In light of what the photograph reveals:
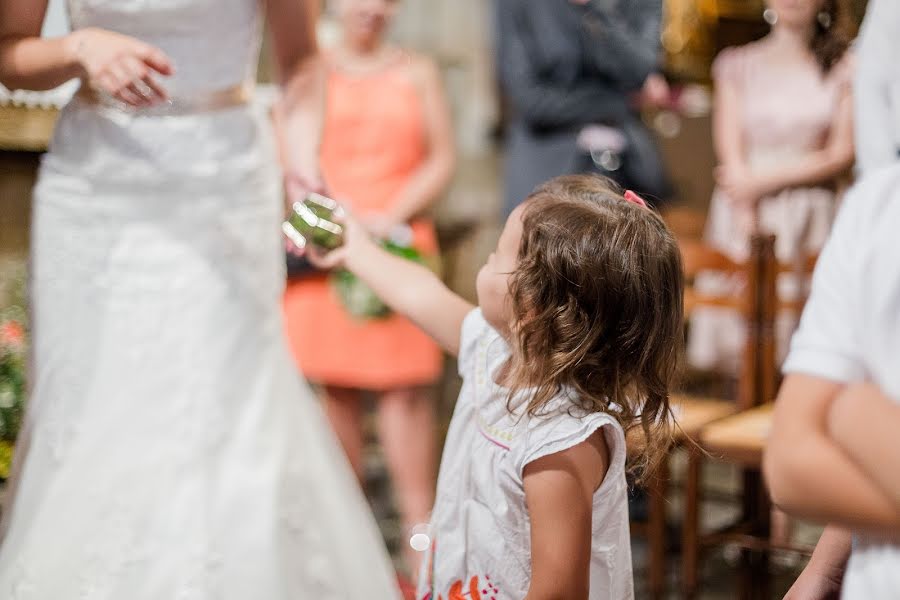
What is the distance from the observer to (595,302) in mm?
1554

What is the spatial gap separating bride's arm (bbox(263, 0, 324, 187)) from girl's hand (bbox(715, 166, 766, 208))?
5.61 ft

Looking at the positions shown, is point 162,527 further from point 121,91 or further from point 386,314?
point 386,314

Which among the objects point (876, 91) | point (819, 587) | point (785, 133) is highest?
point (876, 91)

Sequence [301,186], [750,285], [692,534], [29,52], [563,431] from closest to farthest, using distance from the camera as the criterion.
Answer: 1. [563,431]
2. [29,52]
3. [301,186]
4. [692,534]
5. [750,285]

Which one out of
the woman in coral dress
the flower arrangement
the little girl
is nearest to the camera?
the little girl

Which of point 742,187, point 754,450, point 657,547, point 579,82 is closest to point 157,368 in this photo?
point 754,450

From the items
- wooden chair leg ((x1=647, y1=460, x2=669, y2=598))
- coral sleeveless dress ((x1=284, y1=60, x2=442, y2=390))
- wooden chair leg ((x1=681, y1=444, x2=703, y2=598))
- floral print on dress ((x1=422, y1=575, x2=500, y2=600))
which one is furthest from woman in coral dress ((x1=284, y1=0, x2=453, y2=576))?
floral print on dress ((x1=422, y1=575, x2=500, y2=600))

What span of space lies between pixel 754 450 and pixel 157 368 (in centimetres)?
156

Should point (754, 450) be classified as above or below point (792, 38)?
below

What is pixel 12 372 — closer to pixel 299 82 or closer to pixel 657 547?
pixel 299 82

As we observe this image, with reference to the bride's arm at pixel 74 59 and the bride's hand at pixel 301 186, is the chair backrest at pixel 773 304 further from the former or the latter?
the bride's arm at pixel 74 59

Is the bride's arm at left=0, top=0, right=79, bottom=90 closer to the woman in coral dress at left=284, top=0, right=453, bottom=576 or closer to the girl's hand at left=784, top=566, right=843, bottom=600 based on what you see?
the girl's hand at left=784, top=566, right=843, bottom=600

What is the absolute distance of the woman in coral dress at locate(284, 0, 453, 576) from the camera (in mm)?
3678

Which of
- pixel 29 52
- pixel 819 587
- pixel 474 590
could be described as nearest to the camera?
pixel 819 587
